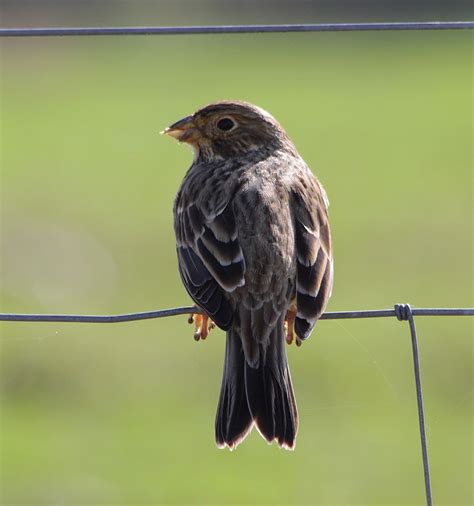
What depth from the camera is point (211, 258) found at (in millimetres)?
5836

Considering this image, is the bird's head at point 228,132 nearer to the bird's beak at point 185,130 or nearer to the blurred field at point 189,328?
the bird's beak at point 185,130

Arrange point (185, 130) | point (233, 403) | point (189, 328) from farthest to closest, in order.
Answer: point (189, 328)
point (185, 130)
point (233, 403)

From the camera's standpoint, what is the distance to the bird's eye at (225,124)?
686 centimetres

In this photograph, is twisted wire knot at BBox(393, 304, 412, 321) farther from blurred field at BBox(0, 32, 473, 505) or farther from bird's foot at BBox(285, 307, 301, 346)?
blurred field at BBox(0, 32, 473, 505)

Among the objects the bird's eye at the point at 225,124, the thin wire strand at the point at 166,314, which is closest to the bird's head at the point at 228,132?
the bird's eye at the point at 225,124

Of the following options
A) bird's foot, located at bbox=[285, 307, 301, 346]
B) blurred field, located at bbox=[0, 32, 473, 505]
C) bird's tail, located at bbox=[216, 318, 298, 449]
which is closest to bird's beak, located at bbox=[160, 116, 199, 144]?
bird's foot, located at bbox=[285, 307, 301, 346]

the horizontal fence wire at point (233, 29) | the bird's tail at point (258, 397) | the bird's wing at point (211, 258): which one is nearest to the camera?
the horizontal fence wire at point (233, 29)

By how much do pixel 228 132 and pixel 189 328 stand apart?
8.13 meters

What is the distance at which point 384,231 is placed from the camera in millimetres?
21312

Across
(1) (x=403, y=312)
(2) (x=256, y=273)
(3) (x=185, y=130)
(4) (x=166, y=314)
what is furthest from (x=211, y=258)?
(3) (x=185, y=130)

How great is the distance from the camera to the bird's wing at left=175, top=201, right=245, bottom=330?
568 centimetres

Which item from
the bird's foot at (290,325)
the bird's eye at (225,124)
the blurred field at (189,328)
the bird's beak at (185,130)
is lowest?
the bird's foot at (290,325)

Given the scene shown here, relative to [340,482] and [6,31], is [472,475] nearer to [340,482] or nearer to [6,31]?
[340,482]

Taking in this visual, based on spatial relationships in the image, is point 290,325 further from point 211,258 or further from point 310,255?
point 211,258
